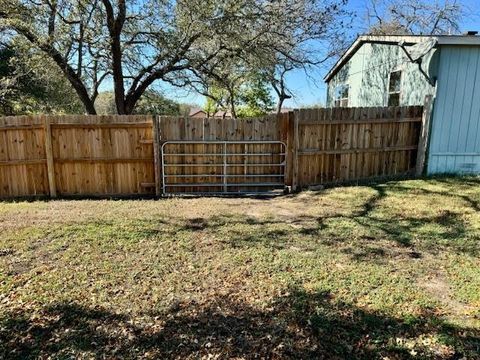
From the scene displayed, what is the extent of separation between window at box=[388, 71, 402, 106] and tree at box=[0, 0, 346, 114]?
90.5 inches

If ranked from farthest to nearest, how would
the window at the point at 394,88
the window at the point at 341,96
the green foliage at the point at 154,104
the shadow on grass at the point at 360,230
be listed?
the green foliage at the point at 154,104 < the window at the point at 341,96 < the window at the point at 394,88 < the shadow on grass at the point at 360,230

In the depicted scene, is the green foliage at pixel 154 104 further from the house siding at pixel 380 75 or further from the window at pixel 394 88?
the window at pixel 394 88

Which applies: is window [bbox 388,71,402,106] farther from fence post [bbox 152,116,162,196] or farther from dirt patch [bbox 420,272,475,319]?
dirt patch [bbox 420,272,475,319]

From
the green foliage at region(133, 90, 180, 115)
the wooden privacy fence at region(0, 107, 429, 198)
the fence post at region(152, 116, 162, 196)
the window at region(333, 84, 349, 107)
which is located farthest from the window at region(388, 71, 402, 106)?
the green foliage at region(133, 90, 180, 115)

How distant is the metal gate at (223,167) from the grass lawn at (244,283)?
5.16ft

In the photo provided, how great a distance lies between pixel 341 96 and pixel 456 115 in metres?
6.59

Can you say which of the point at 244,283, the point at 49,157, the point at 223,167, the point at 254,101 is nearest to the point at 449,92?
the point at 223,167

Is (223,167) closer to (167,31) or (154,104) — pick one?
(167,31)

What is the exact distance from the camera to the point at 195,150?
7.28 m

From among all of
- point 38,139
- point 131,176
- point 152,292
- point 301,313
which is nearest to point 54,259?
point 152,292

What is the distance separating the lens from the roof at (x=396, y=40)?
23.3 ft

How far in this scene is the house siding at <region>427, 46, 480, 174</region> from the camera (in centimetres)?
731

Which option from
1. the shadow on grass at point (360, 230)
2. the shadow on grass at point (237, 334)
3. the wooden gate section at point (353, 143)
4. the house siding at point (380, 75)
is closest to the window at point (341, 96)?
the house siding at point (380, 75)

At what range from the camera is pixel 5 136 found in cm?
697
